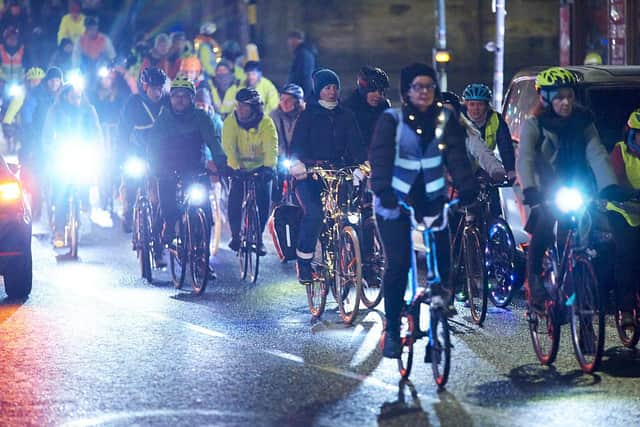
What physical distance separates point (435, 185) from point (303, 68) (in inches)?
475

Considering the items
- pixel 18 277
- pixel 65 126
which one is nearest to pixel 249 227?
pixel 18 277

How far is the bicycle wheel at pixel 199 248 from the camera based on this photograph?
12820mm

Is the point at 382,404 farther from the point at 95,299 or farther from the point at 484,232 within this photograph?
the point at 95,299

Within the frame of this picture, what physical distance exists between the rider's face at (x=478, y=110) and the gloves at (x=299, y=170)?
5.59 ft

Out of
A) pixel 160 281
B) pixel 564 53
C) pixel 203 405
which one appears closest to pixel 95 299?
pixel 160 281

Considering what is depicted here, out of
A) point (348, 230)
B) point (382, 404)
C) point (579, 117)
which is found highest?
point (579, 117)

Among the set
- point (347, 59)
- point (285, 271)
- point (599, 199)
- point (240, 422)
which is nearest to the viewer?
point (240, 422)

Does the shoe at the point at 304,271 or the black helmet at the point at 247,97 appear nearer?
the shoe at the point at 304,271

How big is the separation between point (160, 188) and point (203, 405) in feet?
17.6

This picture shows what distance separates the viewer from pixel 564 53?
20.1 metres

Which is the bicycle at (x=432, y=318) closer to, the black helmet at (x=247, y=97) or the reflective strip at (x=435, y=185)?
the reflective strip at (x=435, y=185)

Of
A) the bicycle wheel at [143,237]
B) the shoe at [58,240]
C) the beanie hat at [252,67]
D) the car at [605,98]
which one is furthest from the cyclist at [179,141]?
the beanie hat at [252,67]

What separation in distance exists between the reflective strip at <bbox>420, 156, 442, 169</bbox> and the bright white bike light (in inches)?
33.7

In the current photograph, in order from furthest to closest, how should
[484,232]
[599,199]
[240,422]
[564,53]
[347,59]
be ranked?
[347,59]
[564,53]
[484,232]
[599,199]
[240,422]
